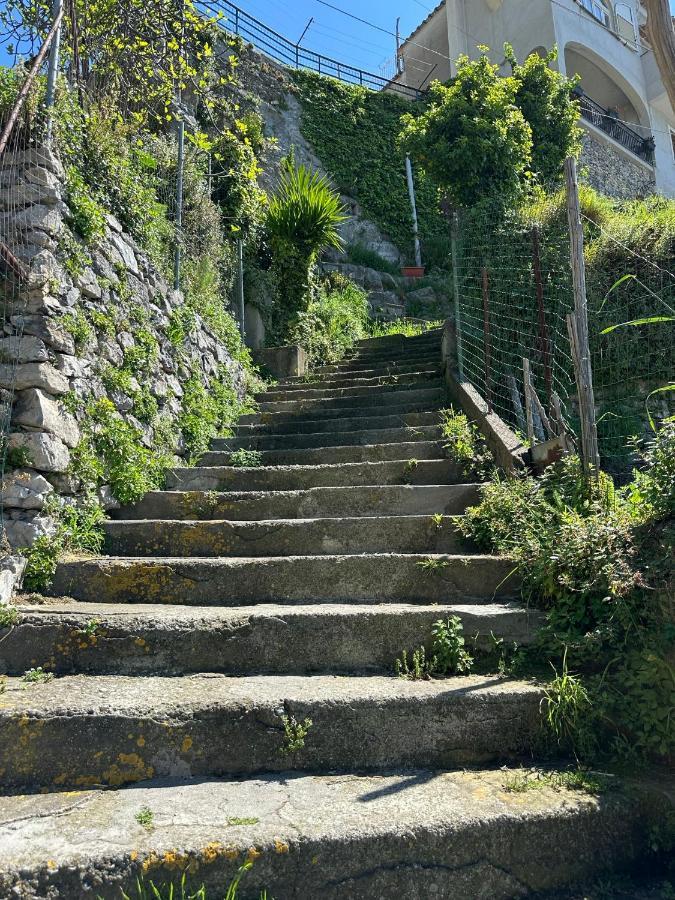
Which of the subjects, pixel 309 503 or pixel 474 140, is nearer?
pixel 309 503

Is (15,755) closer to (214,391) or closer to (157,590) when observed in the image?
(157,590)

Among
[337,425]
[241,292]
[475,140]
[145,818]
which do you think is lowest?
[145,818]

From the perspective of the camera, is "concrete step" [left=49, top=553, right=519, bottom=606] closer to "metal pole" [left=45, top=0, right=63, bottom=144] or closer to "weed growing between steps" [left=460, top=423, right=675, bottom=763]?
"weed growing between steps" [left=460, top=423, right=675, bottom=763]

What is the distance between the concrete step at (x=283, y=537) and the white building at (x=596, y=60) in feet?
50.6

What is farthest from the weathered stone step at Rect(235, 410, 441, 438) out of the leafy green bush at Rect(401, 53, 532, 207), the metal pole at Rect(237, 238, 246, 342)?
the leafy green bush at Rect(401, 53, 532, 207)

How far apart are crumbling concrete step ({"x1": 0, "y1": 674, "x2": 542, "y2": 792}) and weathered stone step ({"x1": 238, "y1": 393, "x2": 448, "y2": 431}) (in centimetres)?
317

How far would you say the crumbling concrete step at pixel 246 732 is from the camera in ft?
6.95

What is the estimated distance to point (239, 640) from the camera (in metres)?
2.65

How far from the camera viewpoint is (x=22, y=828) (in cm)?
180

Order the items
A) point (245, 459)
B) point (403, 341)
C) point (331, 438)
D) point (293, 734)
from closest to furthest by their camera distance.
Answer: point (293, 734)
point (245, 459)
point (331, 438)
point (403, 341)

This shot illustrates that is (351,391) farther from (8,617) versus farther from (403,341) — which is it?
(8,617)

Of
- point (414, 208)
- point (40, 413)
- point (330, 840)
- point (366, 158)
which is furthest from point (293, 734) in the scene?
point (366, 158)

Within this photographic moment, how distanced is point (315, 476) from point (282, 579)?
127cm

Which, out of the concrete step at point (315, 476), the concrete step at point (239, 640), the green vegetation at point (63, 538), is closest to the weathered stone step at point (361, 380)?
the concrete step at point (315, 476)
